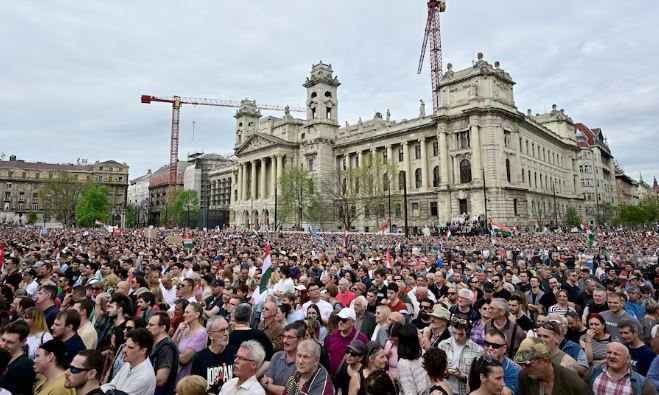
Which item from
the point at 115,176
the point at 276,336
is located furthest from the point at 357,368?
the point at 115,176

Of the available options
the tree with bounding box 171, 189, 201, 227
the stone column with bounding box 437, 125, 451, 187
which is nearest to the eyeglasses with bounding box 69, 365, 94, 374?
the stone column with bounding box 437, 125, 451, 187

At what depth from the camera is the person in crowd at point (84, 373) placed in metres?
3.74

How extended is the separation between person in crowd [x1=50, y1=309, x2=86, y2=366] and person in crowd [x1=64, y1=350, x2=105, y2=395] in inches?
61.6

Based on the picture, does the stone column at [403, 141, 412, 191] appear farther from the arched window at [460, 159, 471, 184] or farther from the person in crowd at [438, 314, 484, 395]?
the person in crowd at [438, 314, 484, 395]

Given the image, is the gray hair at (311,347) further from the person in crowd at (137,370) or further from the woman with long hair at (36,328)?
the woman with long hair at (36,328)

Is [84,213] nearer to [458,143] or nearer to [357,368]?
[458,143]

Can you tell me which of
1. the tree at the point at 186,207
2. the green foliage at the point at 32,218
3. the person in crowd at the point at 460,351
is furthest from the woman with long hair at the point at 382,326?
the green foliage at the point at 32,218

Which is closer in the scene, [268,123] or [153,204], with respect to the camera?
[268,123]

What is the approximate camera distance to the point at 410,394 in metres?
4.18

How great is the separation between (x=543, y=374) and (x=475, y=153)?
48.9 m

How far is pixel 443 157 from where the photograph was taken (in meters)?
53.1

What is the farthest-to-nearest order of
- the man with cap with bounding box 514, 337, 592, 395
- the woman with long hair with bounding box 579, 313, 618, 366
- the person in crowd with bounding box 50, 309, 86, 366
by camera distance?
the person in crowd with bounding box 50, 309, 86, 366 < the woman with long hair with bounding box 579, 313, 618, 366 < the man with cap with bounding box 514, 337, 592, 395

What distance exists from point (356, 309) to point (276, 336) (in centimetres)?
140

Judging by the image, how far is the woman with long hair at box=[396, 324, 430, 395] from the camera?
421cm
